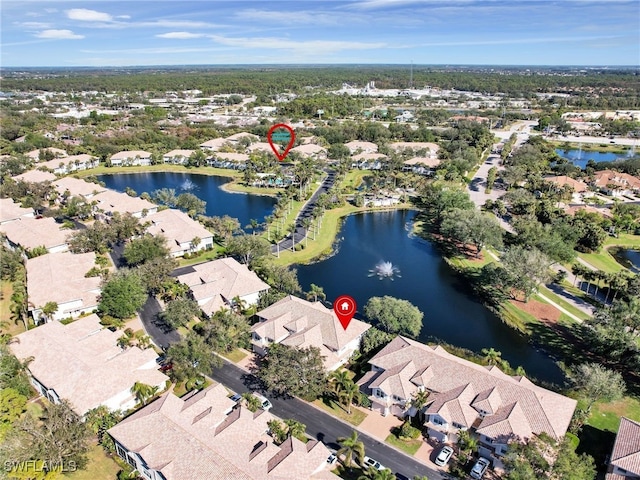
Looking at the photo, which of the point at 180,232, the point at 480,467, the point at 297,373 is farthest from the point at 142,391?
the point at 180,232

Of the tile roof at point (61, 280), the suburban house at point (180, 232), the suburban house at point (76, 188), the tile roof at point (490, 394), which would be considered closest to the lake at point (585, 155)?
the suburban house at point (180, 232)

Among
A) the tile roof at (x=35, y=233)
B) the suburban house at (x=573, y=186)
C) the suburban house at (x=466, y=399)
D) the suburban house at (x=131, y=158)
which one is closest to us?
the suburban house at (x=466, y=399)

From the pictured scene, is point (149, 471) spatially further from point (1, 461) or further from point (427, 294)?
point (427, 294)

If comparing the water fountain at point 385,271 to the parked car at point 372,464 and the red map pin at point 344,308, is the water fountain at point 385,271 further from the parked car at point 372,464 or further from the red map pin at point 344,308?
the parked car at point 372,464

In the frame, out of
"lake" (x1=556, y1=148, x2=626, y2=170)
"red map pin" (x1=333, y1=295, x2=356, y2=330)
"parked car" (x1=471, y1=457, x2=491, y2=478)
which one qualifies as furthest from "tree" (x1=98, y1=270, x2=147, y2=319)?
"lake" (x1=556, y1=148, x2=626, y2=170)

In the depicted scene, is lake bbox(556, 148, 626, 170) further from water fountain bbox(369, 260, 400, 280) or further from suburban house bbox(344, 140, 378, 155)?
water fountain bbox(369, 260, 400, 280)

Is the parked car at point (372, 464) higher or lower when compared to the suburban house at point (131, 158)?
lower
